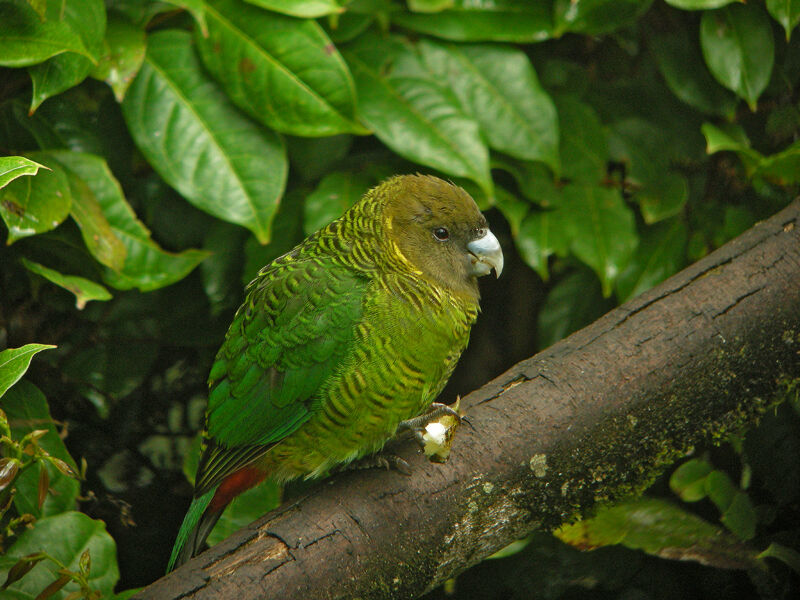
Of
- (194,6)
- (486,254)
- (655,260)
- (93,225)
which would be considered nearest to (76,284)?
(93,225)

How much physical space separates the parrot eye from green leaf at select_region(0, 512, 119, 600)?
1091 millimetres

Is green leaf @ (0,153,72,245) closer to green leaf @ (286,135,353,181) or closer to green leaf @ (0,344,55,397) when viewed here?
green leaf @ (0,344,55,397)

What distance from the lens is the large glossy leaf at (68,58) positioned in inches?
75.2

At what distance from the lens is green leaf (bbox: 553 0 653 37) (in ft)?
7.63

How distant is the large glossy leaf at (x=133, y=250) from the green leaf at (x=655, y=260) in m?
1.35

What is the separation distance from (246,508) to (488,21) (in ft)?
5.47

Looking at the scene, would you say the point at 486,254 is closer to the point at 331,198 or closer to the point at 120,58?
the point at 331,198

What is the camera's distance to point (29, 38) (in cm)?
184

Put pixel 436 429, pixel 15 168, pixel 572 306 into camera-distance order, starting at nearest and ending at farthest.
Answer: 1. pixel 15 168
2. pixel 436 429
3. pixel 572 306

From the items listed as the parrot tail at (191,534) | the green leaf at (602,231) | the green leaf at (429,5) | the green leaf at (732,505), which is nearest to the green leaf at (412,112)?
the green leaf at (429,5)

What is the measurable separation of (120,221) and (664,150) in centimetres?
175

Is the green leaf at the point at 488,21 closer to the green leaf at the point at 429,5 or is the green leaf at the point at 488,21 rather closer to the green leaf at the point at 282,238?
the green leaf at the point at 429,5

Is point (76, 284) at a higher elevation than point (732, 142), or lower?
lower

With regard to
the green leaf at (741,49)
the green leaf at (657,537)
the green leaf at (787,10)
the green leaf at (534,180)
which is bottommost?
the green leaf at (657,537)
